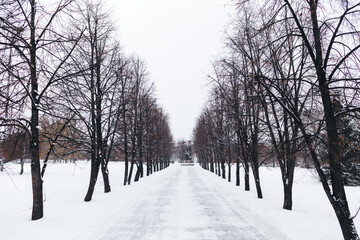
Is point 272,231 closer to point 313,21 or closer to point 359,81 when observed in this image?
point 359,81

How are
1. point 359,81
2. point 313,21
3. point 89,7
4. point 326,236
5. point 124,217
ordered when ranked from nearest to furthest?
1. point 359,81
2. point 313,21
3. point 326,236
4. point 124,217
5. point 89,7

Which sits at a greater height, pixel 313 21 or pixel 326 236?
pixel 313 21

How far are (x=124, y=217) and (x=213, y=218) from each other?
10.7 feet

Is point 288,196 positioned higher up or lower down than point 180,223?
higher up

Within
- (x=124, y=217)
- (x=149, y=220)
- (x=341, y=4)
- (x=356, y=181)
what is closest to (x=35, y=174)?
(x=124, y=217)

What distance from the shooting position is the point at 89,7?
40.1 ft

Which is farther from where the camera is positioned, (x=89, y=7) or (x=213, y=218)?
(x=89, y=7)

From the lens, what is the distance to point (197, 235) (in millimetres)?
6527

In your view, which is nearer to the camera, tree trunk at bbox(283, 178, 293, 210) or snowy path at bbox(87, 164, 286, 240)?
snowy path at bbox(87, 164, 286, 240)

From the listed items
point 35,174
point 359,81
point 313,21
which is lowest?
point 35,174

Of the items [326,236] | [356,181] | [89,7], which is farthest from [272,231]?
[356,181]

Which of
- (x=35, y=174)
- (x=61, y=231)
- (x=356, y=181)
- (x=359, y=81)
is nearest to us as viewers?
(x=359, y=81)

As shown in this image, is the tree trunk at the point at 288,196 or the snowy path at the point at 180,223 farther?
the tree trunk at the point at 288,196

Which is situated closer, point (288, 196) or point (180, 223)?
point (180, 223)
